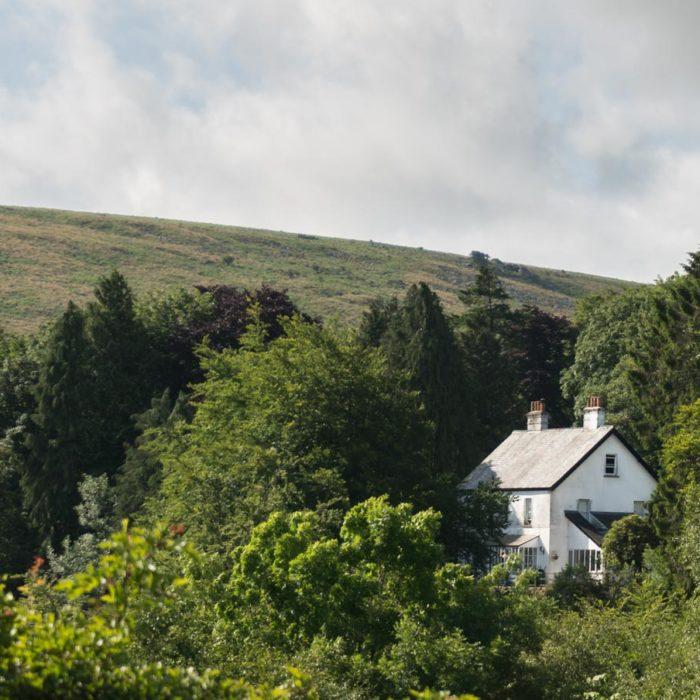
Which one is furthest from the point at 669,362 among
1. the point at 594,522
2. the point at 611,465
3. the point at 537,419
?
the point at 594,522

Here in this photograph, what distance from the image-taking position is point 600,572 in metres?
55.4

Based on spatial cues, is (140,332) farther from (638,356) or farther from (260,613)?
(260,613)

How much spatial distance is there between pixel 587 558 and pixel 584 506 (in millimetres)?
2813

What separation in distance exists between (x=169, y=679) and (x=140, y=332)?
61.3 m

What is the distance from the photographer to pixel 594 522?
61688 millimetres

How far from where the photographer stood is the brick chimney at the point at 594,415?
64.5m

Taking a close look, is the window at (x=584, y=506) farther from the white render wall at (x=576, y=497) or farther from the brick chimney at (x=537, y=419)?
the brick chimney at (x=537, y=419)

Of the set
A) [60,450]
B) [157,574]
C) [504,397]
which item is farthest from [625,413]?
[157,574]

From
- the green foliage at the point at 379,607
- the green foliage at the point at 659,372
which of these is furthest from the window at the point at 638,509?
the green foliage at the point at 379,607

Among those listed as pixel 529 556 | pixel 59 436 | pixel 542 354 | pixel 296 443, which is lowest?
pixel 529 556

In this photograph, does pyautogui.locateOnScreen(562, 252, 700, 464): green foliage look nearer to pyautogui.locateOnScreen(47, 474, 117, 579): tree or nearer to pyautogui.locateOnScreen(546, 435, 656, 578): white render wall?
pyautogui.locateOnScreen(546, 435, 656, 578): white render wall

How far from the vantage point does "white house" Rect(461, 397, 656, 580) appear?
6166 cm

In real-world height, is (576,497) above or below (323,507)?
above

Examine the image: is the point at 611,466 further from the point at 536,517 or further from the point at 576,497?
the point at 536,517
